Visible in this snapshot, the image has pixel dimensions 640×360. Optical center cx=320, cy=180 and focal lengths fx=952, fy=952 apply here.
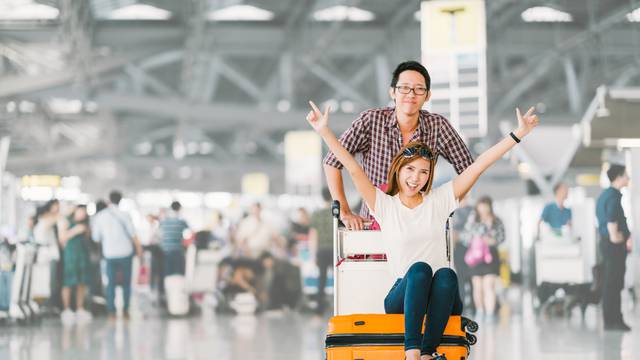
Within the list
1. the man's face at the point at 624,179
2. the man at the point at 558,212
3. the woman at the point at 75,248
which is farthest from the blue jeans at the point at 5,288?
the man's face at the point at 624,179

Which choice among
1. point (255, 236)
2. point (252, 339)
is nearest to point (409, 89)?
point (252, 339)

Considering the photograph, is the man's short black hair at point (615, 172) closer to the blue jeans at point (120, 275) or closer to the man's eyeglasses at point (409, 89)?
the man's eyeglasses at point (409, 89)

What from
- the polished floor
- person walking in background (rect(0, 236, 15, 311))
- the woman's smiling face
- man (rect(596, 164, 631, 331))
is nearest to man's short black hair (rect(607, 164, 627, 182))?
man (rect(596, 164, 631, 331))

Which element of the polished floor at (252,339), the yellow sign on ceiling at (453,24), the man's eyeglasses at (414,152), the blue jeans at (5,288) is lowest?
the polished floor at (252,339)

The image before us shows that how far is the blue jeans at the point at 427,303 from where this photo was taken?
4.10 metres

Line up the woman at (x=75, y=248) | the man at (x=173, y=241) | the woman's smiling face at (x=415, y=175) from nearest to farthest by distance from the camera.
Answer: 1. the woman's smiling face at (x=415, y=175)
2. the woman at (x=75, y=248)
3. the man at (x=173, y=241)

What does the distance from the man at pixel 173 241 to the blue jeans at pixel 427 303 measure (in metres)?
10.6

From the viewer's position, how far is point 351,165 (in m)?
4.50

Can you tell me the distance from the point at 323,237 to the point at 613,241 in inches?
175

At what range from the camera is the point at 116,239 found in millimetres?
13859

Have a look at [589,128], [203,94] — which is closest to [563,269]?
[589,128]

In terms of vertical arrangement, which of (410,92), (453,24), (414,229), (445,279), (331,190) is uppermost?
(453,24)

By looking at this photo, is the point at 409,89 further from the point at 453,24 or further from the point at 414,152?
the point at 453,24

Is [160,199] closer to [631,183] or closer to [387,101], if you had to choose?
[387,101]
